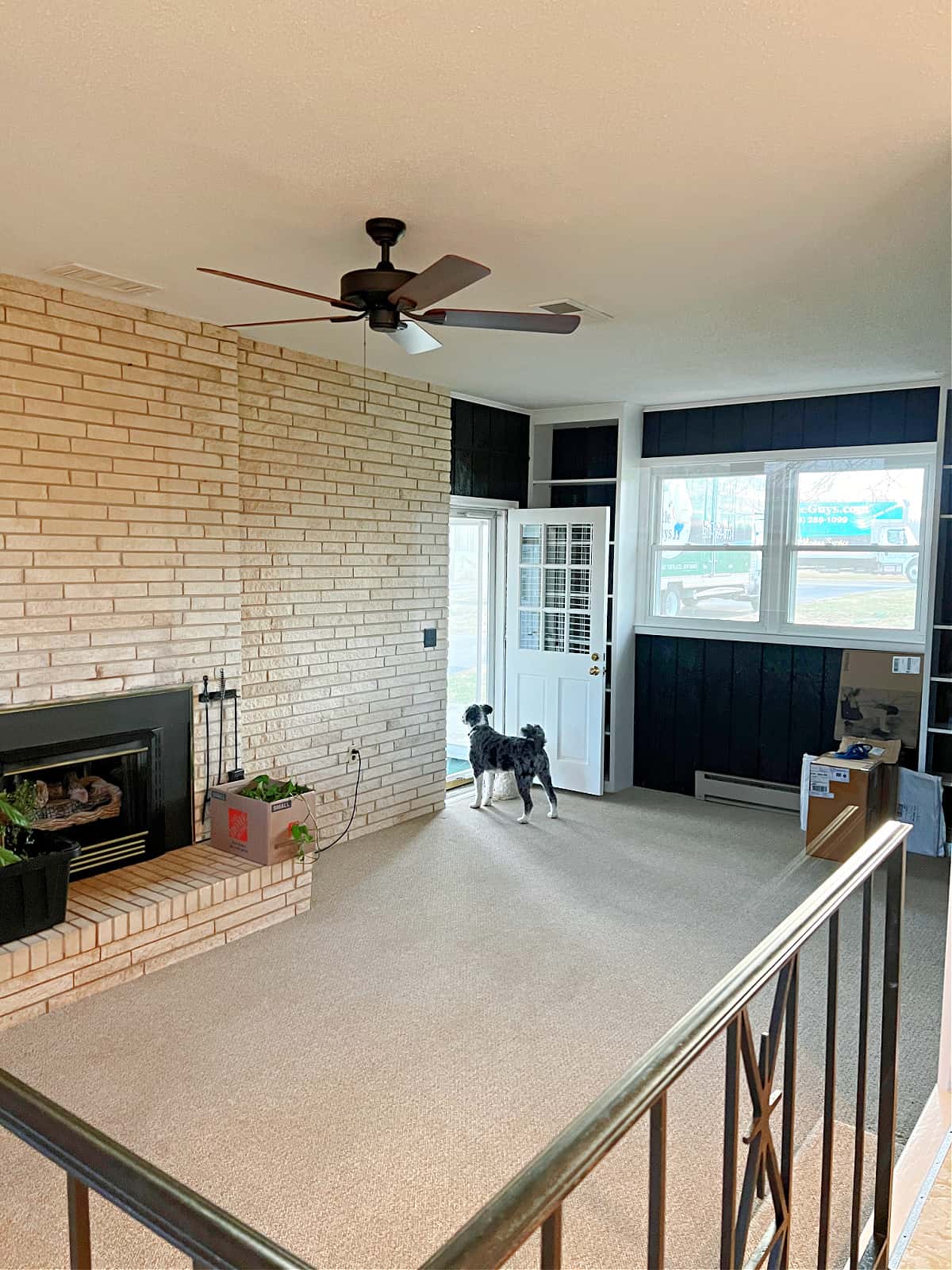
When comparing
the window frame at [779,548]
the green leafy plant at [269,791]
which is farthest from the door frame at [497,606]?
the green leafy plant at [269,791]

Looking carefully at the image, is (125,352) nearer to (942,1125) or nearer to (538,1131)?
(538,1131)

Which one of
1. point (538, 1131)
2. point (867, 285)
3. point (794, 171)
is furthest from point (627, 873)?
point (794, 171)

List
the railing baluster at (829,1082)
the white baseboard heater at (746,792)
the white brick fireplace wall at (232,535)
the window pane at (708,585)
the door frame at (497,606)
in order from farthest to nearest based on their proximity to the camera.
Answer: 1. the door frame at (497,606)
2. the window pane at (708,585)
3. the white baseboard heater at (746,792)
4. the white brick fireplace wall at (232,535)
5. the railing baluster at (829,1082)

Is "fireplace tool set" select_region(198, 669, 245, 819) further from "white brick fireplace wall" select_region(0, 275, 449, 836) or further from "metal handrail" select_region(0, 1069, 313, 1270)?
"metal handrail" select_region(0, 1069, 313, 1270)

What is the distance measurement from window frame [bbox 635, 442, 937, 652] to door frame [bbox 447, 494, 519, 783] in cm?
99

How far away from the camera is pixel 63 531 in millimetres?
3875

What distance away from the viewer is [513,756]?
5.88 metres

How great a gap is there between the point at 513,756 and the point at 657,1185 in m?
4.84

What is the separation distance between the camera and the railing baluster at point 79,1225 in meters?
0.86

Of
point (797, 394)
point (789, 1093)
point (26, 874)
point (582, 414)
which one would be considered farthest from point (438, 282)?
point (582, 414)

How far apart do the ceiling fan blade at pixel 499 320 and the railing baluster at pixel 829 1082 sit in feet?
6.54

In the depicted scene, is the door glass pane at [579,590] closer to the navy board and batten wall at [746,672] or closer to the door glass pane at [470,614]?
the navy board and batten wall at [746,672]

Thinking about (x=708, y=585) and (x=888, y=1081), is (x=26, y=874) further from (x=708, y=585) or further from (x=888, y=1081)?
(x=708, y=585)

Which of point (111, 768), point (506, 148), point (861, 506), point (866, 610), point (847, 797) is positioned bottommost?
point (847, 797)
